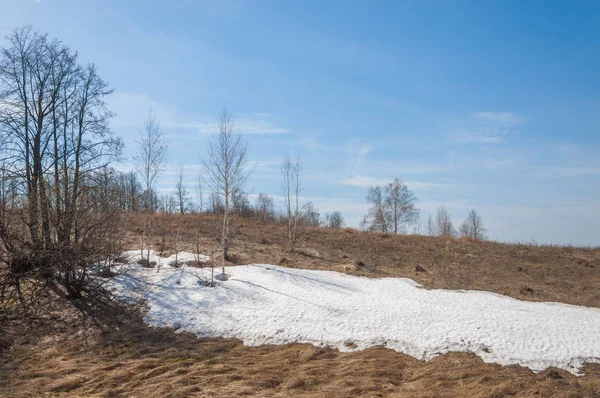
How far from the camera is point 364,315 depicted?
9.91m

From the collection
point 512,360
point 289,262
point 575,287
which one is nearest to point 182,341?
point 512,360

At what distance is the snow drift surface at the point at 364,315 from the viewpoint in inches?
323

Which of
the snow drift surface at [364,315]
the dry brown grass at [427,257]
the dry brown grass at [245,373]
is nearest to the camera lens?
the dry brown grass at [245,373]

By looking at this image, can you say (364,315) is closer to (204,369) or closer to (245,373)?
(245,373)

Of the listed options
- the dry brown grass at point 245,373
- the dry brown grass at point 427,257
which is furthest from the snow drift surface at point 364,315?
the dry brown grass at point 427,257

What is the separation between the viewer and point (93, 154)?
15.2 meters

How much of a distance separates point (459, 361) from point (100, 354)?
23.8 feet

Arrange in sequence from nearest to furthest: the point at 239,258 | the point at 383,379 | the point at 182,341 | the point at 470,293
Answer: the point at 383,379 → the point at 182,341 → the point at 470,293 → the point at 239,258

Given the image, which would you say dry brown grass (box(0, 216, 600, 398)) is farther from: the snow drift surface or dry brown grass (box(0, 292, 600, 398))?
the snow drift surface

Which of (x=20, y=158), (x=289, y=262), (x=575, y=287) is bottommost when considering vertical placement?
(x=575, y=287)

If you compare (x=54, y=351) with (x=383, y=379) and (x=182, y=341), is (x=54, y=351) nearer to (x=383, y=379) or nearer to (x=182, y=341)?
(x=182, y=341)

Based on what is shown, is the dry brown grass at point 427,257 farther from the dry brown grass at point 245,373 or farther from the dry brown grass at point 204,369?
the dry brown grass at point 245,373

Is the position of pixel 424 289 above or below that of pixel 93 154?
below

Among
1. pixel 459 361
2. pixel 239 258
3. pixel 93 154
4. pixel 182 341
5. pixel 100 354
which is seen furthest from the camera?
pixel 239 258
